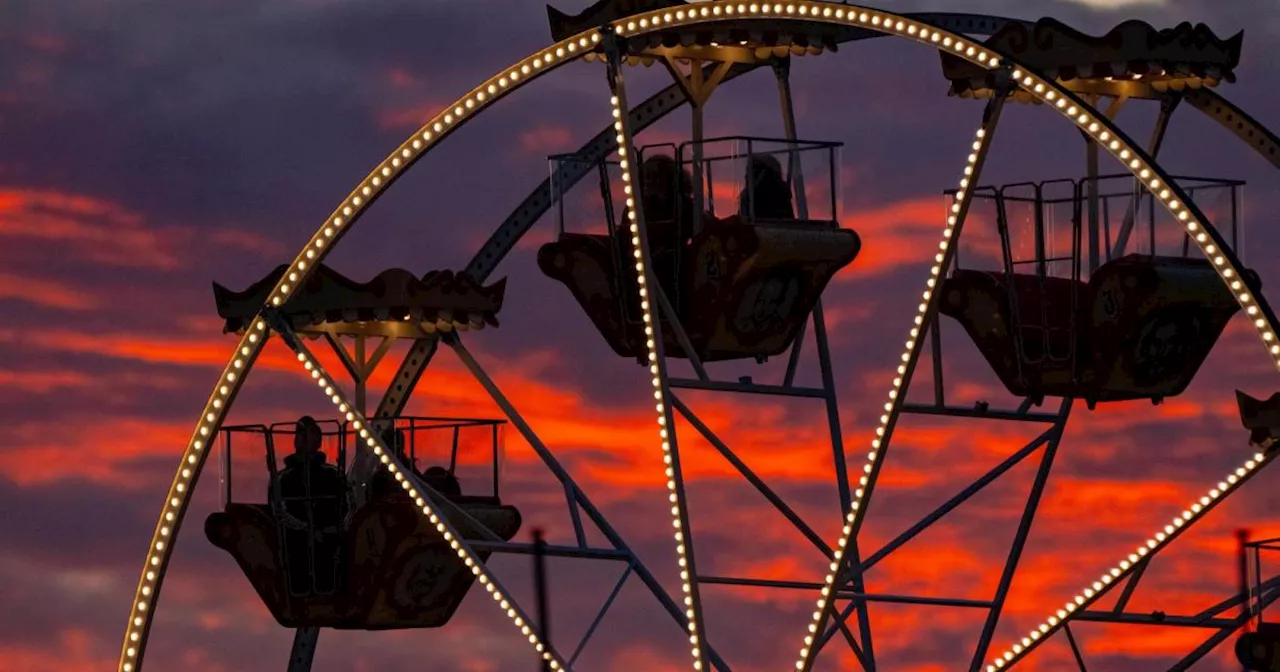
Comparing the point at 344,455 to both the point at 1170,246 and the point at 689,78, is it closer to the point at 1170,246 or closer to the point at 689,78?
the point at 689,78

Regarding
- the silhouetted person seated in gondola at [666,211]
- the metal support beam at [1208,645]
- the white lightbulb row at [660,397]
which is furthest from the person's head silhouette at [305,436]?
the metal support beam at [1208,645]

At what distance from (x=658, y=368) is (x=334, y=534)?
7.05 m

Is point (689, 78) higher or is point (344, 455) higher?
point (689, 78)

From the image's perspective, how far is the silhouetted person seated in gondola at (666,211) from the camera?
43969 millimetres

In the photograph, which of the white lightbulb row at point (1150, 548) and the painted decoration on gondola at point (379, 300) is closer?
the white lightbulb row at point (1150, 548)

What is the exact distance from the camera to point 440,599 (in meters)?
47.4

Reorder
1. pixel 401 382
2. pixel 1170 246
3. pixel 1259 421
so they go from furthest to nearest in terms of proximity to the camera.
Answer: pixel 401 382 → pixel 1170 246 → pixel 1259 421

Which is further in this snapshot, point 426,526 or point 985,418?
point 426,526

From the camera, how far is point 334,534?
153 ft

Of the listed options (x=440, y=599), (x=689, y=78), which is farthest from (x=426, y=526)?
(x=689, y=78)

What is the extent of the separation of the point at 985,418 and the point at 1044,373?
0.92 meters

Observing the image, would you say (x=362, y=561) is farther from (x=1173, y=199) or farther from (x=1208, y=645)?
(x=1173, y=199)

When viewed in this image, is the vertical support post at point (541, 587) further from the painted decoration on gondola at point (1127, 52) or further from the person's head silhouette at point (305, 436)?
the painted decoration on gondola at point (1127, 52)

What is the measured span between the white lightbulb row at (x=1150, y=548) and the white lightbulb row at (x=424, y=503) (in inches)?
237
